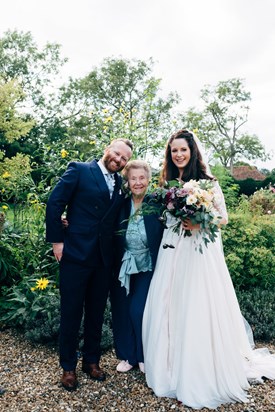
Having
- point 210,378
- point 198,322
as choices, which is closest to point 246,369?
point 210,378

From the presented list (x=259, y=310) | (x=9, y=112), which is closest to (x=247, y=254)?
(x=259, y=310)

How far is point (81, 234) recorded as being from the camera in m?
3.30

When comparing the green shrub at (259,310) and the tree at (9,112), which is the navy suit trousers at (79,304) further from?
the tree at (9,112)

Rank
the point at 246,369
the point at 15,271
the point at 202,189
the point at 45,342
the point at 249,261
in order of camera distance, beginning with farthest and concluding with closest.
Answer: the point at 249,261, the point at 15,271, the point at 45,342, the point at 246,369, the point at 202,189

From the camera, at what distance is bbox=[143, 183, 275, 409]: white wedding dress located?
3.20 m

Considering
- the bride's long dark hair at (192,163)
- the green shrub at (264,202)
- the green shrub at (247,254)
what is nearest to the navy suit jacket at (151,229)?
the bride's long dark hair at (192,163)

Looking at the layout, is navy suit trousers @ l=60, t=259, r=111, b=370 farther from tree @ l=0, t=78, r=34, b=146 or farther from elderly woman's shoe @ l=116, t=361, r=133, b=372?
tree @ l=0, t=78, r=34, b=146

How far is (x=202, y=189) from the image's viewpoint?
3158mm

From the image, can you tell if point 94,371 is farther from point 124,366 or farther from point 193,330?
point 193,330

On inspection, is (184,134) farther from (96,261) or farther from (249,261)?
(249,261)

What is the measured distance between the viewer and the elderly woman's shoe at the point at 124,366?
3.72m

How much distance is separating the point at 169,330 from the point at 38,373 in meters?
1.34

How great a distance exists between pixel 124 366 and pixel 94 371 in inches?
13.0

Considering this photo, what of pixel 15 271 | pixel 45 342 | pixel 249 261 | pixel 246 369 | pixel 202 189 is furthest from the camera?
pixel 249 261
